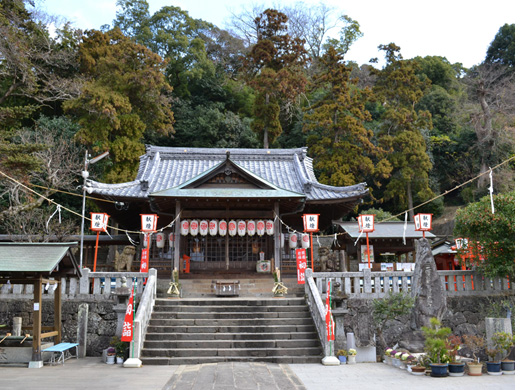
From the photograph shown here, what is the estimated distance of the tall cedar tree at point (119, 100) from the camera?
99.8 feet

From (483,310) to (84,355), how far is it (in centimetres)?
1386

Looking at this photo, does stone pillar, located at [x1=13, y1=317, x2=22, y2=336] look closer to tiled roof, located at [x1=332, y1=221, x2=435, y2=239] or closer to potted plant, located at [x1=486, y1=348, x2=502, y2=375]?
potted plant, located at [x1=486, y1=348, x2=502, y2=375]

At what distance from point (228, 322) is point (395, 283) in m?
6.26

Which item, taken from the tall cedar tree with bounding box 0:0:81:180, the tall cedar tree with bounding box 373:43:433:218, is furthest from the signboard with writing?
the tall cedar tree with bounding box 373:43:433:218

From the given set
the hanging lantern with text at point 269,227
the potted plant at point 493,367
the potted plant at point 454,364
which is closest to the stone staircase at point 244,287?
the hanging lantern with text at point 269,227

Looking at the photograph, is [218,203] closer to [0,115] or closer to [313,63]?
[0,115]

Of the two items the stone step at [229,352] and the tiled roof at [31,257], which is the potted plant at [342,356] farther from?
the tiled roof at [31,257]

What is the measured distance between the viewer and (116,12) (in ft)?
155

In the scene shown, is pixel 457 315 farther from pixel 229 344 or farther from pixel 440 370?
pixel 229 344

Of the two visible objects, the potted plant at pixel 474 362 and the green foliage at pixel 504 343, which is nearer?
the potted plant at pixel 474 362

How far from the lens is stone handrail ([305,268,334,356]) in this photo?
42.6ft

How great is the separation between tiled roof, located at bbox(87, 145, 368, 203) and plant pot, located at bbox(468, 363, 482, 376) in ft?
37.1

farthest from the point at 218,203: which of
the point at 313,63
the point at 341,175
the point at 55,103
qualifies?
the point at 313,63

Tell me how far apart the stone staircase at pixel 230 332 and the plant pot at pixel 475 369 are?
3997 mm
